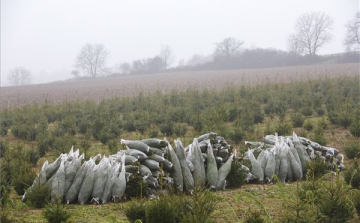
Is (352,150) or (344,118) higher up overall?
(344,118)

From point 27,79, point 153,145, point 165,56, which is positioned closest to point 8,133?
point 153,145

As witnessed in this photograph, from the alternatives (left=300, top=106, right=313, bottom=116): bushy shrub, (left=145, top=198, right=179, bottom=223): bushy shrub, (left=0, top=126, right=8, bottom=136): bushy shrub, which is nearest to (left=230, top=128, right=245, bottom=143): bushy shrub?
(left=300, top=106, right=313, bottom=116): bushy shrub

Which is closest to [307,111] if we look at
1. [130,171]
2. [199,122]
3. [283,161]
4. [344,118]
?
[344,118]

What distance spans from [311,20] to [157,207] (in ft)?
251

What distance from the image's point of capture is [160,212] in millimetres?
3832

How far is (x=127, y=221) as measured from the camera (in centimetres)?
422

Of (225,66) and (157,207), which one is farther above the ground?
(225,66)

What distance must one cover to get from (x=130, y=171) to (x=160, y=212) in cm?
182

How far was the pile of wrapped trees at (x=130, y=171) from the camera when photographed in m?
5.27

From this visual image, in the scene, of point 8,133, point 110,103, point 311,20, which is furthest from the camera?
point 311,20

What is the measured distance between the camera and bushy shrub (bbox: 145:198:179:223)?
382cm

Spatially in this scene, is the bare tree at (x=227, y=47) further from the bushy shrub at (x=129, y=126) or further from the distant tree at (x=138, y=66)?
the bushy shrub at (x=129, y=126)

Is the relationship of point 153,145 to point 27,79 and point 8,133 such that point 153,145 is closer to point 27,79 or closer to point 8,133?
point 8,133

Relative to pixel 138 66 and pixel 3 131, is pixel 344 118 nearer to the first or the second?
pixel 3 131
